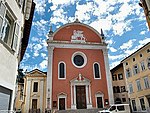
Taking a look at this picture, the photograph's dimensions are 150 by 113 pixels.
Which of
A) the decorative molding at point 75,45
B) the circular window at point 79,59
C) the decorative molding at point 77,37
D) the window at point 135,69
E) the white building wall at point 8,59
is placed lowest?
the white building wall at point 8,59

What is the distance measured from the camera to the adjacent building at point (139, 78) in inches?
901

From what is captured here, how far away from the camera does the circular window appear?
25.9 metres

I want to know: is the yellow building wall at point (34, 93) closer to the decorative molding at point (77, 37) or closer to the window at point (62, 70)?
the window at point (62, 70)

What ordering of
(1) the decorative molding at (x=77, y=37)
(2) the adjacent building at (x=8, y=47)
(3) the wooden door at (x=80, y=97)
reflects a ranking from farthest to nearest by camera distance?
(1) the decorative molding at (x=77, y=37) → (3) the wooden door at (x=80, y=97) → (2) the adjacent building at (x=8, y=47)

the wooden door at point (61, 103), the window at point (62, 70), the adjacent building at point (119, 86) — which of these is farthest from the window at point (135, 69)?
the wooden door at point (61, 103)

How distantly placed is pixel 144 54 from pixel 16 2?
21022mm

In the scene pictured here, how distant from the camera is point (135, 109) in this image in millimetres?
25672

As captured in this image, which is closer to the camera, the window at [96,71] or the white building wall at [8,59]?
the white building wall at [8,59]

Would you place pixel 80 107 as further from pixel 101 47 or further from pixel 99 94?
pixel 101 47

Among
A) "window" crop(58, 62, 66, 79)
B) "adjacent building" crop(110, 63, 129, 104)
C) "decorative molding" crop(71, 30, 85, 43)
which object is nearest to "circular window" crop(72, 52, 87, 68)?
"window" crop(58, 62, 66, 79)

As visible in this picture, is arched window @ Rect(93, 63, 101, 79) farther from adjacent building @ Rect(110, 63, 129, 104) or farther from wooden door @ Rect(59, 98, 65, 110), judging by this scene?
adjacent building @ Rect(110, 63, 129, 104)

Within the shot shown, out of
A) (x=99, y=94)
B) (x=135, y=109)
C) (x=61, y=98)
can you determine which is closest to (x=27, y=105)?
(x=61, y=98)

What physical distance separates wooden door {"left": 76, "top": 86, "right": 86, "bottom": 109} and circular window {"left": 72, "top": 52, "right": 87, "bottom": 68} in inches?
146

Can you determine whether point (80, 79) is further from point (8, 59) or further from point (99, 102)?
point (8, 59)
